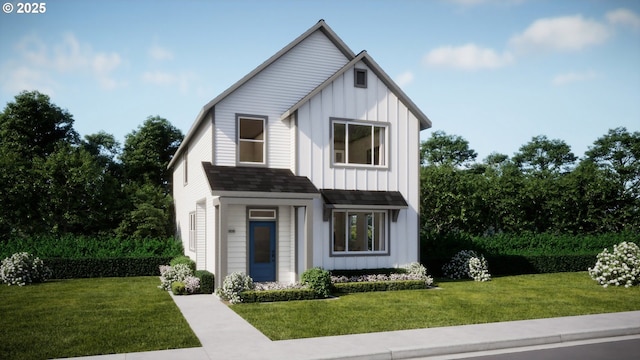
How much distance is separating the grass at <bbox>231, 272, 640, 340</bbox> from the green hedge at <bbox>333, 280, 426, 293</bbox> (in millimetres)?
501

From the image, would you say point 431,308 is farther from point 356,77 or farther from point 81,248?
point 81,248

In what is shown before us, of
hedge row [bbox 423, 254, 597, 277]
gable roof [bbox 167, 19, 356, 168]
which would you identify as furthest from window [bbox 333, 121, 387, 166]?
hedge row [bbox 423, 254, 597, 277]

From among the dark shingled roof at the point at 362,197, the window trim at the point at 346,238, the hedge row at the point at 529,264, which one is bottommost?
the hedge row at the point at 529,264

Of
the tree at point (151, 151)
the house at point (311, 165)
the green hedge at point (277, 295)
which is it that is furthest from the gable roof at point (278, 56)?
the tree at point (151, 151)

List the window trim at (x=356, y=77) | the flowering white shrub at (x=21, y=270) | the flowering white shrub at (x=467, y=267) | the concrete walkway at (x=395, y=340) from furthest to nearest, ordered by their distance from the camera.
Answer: the flowering white shrub at (x=467, y=267) < the flowering white shrub at (x=21, y=270) < the window trim at (x=356, y=77) < the concrete walkway at (x=395, y=340)

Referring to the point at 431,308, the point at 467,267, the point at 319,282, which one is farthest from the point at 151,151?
the point at 431,308

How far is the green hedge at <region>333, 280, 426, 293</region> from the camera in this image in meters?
18.2

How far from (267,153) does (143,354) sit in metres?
11.2

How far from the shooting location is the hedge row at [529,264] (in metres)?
23.9

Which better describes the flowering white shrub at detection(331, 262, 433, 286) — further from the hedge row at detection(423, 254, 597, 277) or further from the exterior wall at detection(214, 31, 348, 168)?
the exterior wall at detection(214, 31, 348, 168)

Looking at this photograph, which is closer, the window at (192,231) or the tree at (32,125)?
the window at (192,231)

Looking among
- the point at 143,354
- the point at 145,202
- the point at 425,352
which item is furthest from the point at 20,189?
the point at 425,352

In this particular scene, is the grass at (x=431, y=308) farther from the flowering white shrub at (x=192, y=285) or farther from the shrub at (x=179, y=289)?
the shrub at (x=179, y=289)

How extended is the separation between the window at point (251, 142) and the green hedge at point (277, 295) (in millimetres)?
5456
